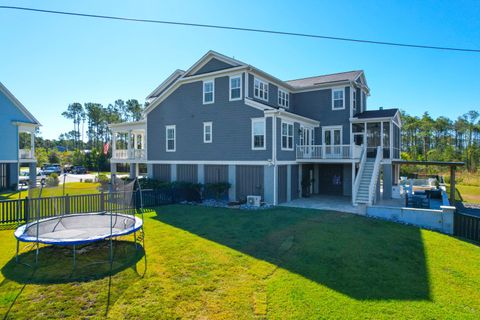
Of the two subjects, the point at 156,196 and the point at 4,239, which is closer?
the point at 4,239

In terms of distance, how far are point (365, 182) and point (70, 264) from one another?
1498 cm

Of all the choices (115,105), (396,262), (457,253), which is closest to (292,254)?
(396,262)

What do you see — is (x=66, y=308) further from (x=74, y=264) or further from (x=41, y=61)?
(x=41, y=61)

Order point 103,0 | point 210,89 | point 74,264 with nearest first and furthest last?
point 74,264
point 103,0
point 210,89

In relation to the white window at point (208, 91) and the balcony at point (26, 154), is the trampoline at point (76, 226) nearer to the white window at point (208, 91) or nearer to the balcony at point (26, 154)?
the white window at point (208, 91)

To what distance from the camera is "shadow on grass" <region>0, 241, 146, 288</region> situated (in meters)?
6.26

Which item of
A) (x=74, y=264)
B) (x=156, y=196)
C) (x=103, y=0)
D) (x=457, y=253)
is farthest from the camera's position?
(x=156, y=196)

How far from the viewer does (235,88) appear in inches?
685

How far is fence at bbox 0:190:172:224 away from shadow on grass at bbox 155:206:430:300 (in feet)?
6.27

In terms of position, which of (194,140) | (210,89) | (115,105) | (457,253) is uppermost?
(115,105)

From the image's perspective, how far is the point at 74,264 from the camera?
22.4ft

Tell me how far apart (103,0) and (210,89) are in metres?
9.28

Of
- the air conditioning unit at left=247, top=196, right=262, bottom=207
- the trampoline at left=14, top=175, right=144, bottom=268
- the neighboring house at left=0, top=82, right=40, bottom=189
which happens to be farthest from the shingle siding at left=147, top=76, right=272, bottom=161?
the neighboring house at left=0, top=82, right=40, bottom=189

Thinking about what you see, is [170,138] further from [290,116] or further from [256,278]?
[256,278]
